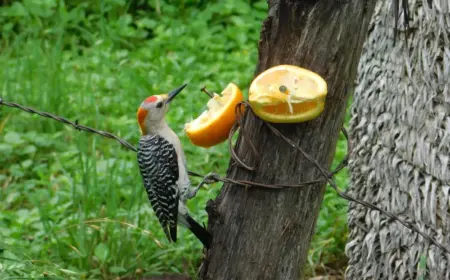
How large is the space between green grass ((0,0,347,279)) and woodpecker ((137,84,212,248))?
555 mm

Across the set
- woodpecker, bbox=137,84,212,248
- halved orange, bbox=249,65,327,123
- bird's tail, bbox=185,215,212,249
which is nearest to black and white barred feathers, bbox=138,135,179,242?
woodpecker, bbox=137,84,212,248

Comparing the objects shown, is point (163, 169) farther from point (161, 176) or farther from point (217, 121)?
point (217, 121)

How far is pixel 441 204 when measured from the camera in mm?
4152

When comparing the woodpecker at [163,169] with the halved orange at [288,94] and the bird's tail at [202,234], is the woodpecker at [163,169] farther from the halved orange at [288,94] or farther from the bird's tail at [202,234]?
the halved orange at [288,94]

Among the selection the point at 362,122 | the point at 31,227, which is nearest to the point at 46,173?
the point at 31,227

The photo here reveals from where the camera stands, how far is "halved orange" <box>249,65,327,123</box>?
9.37ft

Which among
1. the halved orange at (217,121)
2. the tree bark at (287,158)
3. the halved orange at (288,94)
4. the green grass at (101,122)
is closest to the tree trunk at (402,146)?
the green grass at (101,122)

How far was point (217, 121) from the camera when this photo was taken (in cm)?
323

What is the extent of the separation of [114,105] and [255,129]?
406 cm

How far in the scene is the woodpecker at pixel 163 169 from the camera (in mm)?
4020

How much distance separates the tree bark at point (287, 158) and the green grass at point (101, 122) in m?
1.06

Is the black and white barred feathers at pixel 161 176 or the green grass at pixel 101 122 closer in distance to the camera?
the black and white barred feathers at pixel 161 176

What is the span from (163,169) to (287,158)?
1.16 metres

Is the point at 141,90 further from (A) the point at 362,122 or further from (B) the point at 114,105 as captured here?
(A) the point at 362,122
